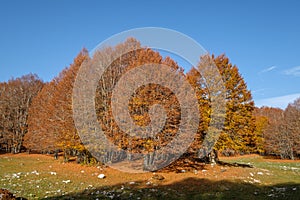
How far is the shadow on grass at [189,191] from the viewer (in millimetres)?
12296

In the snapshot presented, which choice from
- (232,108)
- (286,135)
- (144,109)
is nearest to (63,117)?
(144,109)

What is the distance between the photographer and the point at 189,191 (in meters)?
14.1

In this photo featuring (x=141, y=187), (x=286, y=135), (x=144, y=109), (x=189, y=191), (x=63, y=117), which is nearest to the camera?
(x=189, y=191)

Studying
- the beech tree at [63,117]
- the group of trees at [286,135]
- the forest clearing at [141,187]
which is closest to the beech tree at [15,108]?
the beech tree at [63,117]

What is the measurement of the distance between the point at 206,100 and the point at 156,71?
776 centimetres

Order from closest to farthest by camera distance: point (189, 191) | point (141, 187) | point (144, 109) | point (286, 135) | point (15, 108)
Answer: point (189, 191), point (141, 187), point (144, 109), point (15, 108), point (286, 135)

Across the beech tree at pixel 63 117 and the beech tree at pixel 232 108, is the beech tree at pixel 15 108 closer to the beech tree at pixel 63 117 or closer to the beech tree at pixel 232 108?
the beech tree at pixel 63 117

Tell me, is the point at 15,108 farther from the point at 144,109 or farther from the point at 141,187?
the point at 141,187

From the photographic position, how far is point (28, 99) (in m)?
50.9

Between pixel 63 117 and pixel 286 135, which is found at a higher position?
pixel 63 117

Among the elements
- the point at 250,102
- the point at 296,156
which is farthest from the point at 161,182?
Answer: the point at 296,156

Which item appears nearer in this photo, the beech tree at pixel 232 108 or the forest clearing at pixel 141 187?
the forest clearing at pixel 141 187

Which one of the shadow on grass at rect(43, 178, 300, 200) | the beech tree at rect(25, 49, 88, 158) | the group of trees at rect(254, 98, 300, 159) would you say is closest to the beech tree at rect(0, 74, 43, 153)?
the beech tree at rect(25, 49, 88, 158)

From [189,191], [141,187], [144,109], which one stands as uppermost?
[144,109]
